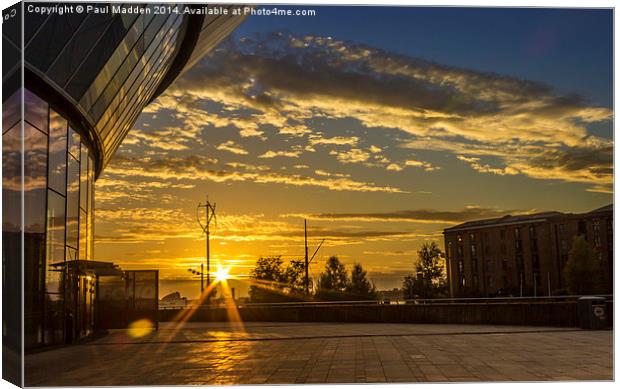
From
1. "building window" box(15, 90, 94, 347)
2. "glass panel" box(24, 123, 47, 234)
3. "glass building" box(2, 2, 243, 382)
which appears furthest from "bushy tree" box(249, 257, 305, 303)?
"glass panel" box(24, 123, 47, 234)

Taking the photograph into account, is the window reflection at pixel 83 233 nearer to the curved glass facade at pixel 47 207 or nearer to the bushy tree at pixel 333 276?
the curved glass facade at pixel 47 207

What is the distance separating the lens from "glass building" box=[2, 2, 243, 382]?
1430 cm

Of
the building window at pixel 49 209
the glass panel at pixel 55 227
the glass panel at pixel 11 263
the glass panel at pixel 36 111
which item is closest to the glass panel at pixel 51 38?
the building window at pixel 49 209

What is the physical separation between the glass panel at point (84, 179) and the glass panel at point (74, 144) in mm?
834

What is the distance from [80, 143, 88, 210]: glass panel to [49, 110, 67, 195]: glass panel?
2310 mm

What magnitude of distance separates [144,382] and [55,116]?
820cm

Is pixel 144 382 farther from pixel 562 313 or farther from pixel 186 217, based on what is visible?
pixel 186 217

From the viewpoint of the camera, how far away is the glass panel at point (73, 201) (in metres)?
22.2

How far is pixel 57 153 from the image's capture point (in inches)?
808

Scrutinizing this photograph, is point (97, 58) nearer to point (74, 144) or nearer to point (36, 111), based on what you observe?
point (36, 111)

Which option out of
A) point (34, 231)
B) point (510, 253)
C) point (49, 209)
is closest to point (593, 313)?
point (49, 209)

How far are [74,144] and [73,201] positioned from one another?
173 cm

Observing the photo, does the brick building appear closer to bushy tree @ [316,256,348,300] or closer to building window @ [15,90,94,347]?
bushy tree @ [316,256,348,300]

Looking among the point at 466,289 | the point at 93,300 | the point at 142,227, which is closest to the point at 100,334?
the point at 93,300
